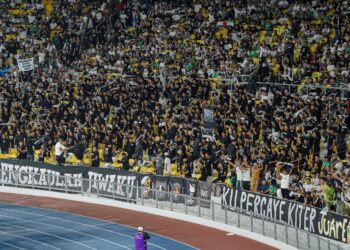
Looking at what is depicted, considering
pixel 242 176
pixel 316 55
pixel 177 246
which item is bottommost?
pixel 177 246

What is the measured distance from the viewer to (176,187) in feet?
106

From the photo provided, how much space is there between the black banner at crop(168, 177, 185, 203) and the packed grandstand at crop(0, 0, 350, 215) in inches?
43.2

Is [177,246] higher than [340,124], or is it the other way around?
[340,124]

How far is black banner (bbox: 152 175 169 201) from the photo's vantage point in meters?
32.6

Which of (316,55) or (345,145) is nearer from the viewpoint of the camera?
(345,145)

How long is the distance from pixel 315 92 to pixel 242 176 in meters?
5.32

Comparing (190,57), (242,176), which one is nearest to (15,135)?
(190,57)

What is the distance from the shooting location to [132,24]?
153 ft

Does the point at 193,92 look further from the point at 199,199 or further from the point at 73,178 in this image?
the point at 199,199

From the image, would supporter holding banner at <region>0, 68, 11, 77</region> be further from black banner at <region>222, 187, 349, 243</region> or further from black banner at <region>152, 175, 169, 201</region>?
black banner at <region>222, 187, 349, 243</region>

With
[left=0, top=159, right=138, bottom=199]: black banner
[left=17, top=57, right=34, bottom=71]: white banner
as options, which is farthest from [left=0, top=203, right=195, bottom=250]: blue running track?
[left=17, top=57, right=34, bottom=71]: white banner

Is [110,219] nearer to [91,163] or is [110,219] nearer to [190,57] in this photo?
[91,163]

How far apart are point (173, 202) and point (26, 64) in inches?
535

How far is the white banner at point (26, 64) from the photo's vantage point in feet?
140
